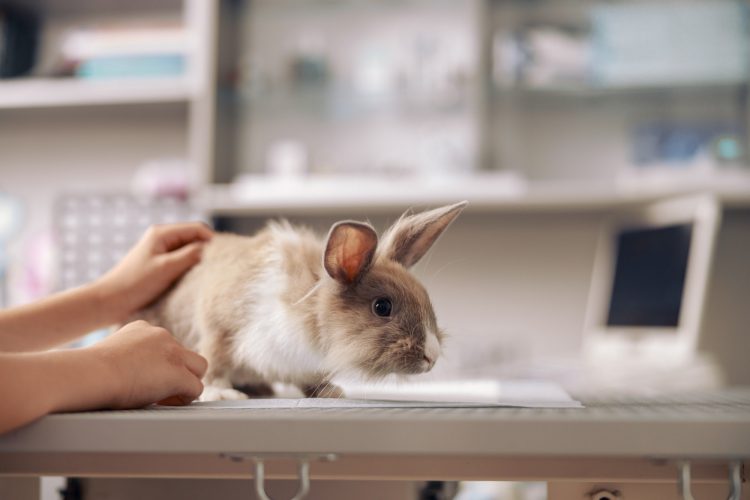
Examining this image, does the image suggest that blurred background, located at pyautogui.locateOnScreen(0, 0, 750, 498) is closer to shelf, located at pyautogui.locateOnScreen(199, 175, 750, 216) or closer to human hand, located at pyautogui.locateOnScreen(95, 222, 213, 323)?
shelf, located at pyautogui.locateOnScreen(199, 175, 750, 216)

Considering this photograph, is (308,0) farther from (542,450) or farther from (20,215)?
(542,450)

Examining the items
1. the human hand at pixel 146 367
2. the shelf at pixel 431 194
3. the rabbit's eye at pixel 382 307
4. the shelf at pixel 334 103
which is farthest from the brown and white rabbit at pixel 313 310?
the shelf at pixel 334 103

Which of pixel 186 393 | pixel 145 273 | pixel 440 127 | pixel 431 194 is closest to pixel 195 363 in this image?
pixel 186 393

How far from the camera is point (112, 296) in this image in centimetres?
86

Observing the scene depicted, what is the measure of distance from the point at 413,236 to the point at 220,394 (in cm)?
25

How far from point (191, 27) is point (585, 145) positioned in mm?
1213

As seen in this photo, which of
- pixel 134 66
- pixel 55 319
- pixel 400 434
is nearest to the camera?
pixel 400 434

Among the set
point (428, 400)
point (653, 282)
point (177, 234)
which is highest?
point (177, 234)

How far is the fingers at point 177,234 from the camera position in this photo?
35.7 inches

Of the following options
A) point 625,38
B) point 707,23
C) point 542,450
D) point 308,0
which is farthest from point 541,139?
point 542,450

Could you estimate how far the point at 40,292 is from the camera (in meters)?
2.37

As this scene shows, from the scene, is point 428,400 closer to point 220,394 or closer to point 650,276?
point 220,394

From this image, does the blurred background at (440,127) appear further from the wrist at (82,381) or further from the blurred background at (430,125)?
the wrist at (82,381)

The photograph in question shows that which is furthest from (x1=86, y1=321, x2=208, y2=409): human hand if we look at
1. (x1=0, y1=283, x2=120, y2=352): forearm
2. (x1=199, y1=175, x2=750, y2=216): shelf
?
(x1=199, y1=175, x2=750, y2=216): shelf
